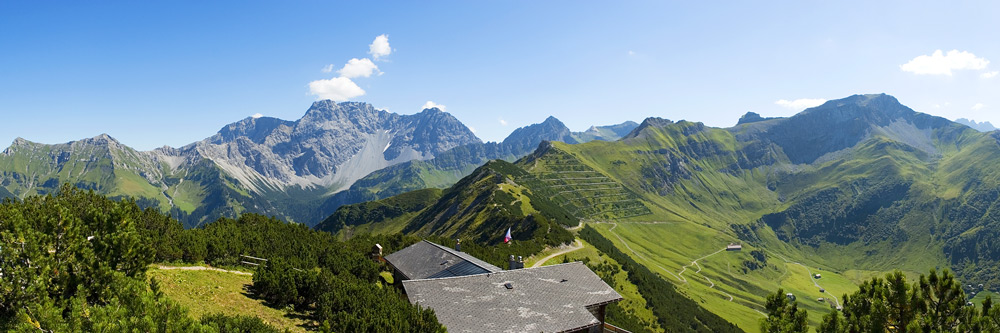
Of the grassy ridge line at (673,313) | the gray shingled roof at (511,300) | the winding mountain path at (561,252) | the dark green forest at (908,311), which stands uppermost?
the dark green forest at (908,311)

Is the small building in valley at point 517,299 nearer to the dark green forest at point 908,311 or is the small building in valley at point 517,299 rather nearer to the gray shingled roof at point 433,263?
the gray shingled roof at point 433,263

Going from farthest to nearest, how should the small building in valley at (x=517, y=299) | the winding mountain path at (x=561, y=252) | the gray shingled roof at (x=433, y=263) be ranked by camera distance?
the winding mountain path at (x=561, y=252) → the gray shingled roof at (x=433, y=263) → the small building in valley at (x=517, y=299)

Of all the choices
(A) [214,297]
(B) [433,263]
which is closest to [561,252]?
(B) [433,263]

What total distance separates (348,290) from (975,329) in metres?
33.8

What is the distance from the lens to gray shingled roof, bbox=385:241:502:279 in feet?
148

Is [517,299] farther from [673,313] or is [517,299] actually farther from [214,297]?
[673,313]

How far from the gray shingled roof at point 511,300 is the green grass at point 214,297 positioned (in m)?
9.23

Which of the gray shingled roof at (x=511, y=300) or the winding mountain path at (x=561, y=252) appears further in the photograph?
the winding mountain path at (x=561, y=252)

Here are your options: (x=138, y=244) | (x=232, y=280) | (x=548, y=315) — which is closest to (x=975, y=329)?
(x=548, y=315)

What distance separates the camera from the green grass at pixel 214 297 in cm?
3003

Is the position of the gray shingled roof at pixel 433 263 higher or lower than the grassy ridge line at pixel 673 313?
higher

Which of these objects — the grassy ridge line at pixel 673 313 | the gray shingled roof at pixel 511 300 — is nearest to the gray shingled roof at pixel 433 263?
the gray shingled roof at pixel 511 300

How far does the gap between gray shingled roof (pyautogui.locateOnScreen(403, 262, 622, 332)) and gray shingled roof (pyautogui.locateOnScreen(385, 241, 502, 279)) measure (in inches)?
243

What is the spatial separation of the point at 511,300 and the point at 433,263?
18470 mm
